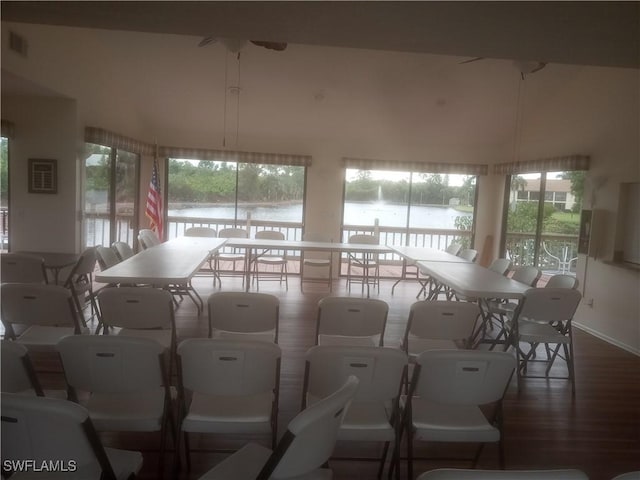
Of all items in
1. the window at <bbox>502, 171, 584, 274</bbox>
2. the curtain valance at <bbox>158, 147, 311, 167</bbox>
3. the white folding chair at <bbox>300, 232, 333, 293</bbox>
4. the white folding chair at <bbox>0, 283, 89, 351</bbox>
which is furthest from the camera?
the curtain valance at <bbox>158, 147, 311, 167</bbox>

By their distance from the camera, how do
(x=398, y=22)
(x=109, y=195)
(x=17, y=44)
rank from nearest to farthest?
(x=398, y=22) < (x=17, y=44) < (x=109, y=195)

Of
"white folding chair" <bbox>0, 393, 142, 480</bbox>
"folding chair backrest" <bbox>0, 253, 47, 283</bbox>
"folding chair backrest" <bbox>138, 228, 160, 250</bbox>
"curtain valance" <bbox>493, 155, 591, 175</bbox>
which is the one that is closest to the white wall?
"folding chair backrest" <bbox>138, 228, 160, 250</bbox>

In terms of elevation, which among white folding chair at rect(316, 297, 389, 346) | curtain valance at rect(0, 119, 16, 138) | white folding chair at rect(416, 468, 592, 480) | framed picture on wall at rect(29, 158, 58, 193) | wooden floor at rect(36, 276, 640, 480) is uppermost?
curtain valance at rect(0, 119, 16, 138)

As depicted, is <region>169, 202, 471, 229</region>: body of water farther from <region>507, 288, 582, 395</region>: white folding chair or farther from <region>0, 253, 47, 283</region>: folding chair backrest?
<region>507, 288, 582, 395</region>: white folding chair

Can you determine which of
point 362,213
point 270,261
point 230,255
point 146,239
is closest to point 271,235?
point 270,261

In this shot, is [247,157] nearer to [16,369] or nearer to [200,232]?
[200,232]

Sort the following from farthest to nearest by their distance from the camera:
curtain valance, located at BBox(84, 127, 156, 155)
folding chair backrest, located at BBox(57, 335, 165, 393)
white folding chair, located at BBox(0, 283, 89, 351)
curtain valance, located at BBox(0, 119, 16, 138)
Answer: curtain valance, located at BBox(84, 127, 156, 155)
curtain valance, located at BBox(0, 119, 16, 138)
white folding chair, located at BBox(0, 283, 89, 351)
folding chair backrest, located at BBox(57, 335, 165, 393)

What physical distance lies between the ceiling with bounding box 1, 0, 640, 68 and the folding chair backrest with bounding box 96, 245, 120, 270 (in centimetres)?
202

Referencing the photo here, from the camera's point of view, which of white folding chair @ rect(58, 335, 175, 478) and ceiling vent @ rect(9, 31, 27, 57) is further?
ceiling vent @ rect(9, 31, 27, 57)

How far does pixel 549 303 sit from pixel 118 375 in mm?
3034

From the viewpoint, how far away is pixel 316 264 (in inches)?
271

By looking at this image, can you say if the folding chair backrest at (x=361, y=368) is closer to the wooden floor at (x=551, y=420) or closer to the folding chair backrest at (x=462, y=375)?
the folding chair backrest at (x=462, y=375)

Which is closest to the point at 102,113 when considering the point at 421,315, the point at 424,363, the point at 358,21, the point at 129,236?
the point at 129,236

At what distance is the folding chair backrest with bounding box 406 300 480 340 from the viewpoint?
300 centimetres
